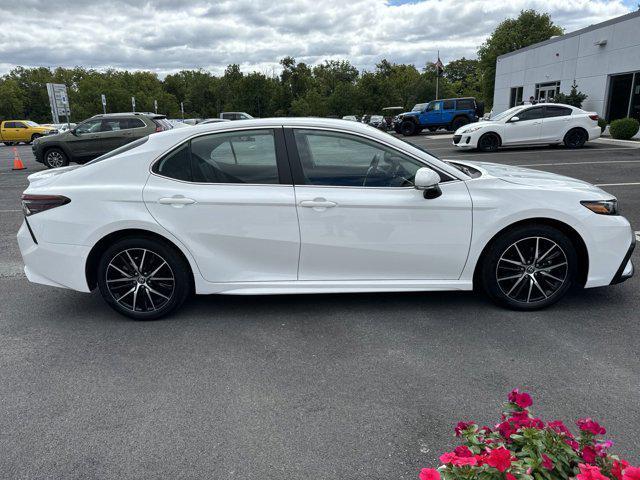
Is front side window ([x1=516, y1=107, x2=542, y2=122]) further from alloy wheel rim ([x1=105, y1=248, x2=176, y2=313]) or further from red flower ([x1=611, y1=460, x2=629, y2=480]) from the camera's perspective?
red flower ([x1=611, y1=460, x2=629, y2=480])

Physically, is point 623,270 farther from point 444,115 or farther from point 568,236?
point 444,115

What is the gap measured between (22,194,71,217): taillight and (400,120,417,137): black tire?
89.8 ft

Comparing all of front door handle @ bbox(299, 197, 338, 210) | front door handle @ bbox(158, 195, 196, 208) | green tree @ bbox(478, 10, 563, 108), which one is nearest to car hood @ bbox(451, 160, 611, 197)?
front door handle @ bbox(299, 197, 338, 210)

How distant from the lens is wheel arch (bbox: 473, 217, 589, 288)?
153 inches

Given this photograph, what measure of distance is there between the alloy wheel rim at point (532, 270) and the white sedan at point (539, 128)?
1392cm

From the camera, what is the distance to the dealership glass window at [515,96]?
33.3 metres

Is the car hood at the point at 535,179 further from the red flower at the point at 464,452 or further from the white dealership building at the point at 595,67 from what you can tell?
the white dealership building at the point at 595,67

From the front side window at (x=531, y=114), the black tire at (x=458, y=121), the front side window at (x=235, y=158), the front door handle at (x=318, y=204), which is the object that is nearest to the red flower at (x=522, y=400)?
the front door handle at (x=318, y=204)

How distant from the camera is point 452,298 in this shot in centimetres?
436

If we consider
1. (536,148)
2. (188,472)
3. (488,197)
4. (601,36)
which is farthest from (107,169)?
(601,36)

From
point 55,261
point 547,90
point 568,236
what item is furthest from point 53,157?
point 547,90

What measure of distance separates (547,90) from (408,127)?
27.8ft

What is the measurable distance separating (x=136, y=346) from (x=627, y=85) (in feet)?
81.5

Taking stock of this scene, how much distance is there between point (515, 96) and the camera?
3400 centimetres
